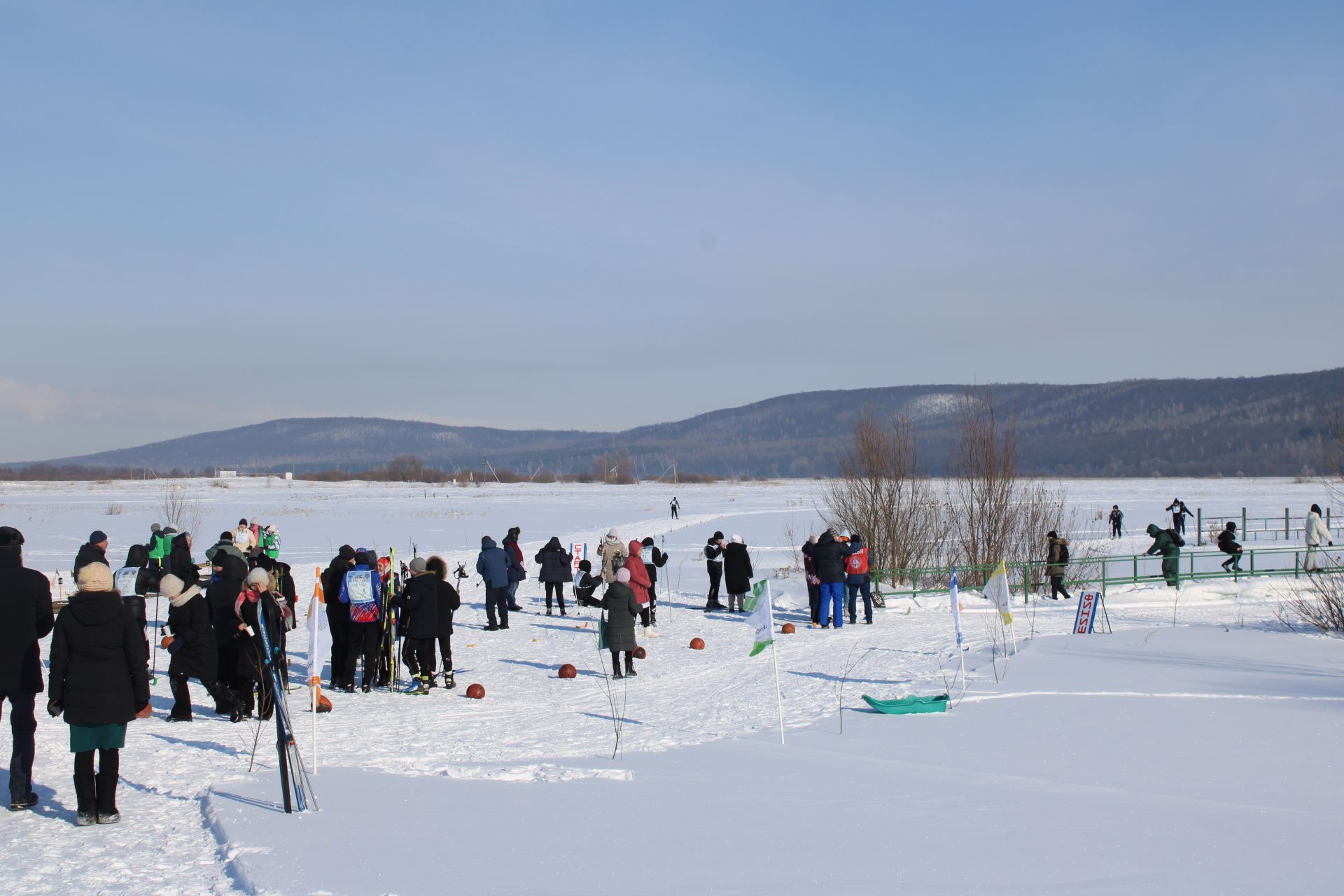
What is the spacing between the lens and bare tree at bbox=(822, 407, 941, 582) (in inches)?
1025

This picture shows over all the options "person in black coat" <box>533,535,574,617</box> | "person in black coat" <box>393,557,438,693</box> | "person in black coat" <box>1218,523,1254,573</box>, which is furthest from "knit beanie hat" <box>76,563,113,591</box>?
"person in black coat" <box>1218,523,1254,573</box>

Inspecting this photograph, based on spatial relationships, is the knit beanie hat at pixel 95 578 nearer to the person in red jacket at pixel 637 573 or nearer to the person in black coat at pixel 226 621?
the person in black coat at pixel 226 621

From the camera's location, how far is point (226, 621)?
1061cm

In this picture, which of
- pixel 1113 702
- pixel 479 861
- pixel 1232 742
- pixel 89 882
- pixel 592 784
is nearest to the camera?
pixel 89 882

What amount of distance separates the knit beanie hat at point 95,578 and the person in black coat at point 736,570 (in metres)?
14.1

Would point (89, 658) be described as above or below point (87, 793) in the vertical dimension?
→ above

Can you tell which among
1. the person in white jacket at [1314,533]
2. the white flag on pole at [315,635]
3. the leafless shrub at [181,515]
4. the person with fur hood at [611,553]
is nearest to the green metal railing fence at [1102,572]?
the person in white jacket at [1314,533]

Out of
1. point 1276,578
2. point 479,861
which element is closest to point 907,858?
point 479,861

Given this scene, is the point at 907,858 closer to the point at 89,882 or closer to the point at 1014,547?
the point at 89,882

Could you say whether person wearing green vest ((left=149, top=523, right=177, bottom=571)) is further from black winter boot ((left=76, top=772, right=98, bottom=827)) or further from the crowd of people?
black winter boot ((left=76, top=772, right=98, bottom=827))

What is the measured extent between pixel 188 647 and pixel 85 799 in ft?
12.4

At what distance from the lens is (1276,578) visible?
23.0 metres

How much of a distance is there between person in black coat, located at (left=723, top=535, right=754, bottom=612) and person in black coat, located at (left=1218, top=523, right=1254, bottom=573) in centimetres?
1066

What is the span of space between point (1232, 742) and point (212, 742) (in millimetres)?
8700
